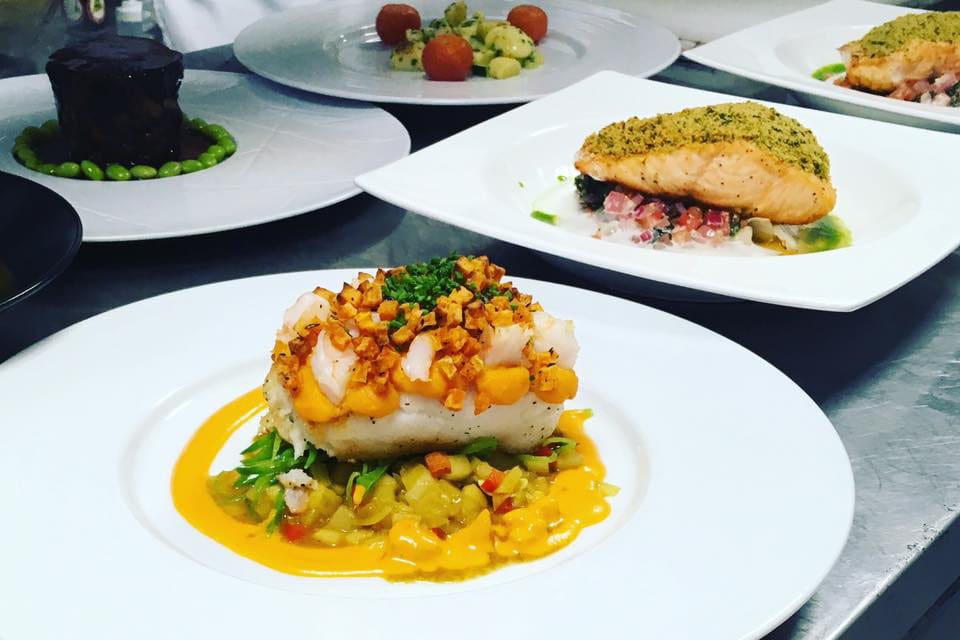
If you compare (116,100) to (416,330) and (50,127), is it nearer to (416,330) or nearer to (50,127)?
(50,127)

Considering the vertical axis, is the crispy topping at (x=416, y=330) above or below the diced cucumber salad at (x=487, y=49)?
above

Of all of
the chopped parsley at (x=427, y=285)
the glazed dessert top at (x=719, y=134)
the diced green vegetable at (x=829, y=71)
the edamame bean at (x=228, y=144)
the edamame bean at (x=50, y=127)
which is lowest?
the edamame bean at (x=50, y=127)

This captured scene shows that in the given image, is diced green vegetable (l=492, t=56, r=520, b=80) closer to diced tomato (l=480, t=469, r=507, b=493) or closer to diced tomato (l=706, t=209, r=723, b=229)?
diced tomato (l=706, t=209, r=723, b=229)

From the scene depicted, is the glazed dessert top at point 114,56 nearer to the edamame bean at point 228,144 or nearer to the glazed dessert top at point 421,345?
the edamame bean at point 228,144

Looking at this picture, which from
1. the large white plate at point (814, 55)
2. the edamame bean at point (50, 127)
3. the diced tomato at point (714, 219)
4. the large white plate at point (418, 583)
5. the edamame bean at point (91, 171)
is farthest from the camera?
the large white plate at point (814, 55)

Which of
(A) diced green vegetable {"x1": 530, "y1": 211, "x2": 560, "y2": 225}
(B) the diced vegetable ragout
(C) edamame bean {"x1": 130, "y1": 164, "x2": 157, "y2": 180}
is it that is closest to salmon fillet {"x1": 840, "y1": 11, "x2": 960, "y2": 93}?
(A) diced green vegetable {"x1": 530, "y1": 211, "x2": 560, "y2": 225}

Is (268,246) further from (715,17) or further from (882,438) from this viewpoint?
(715,17)

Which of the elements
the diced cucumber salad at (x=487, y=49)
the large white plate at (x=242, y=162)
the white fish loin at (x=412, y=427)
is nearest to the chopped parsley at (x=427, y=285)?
the white fish loin at (x=412, y=427)

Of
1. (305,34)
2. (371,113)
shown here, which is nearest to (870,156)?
(371,113)
